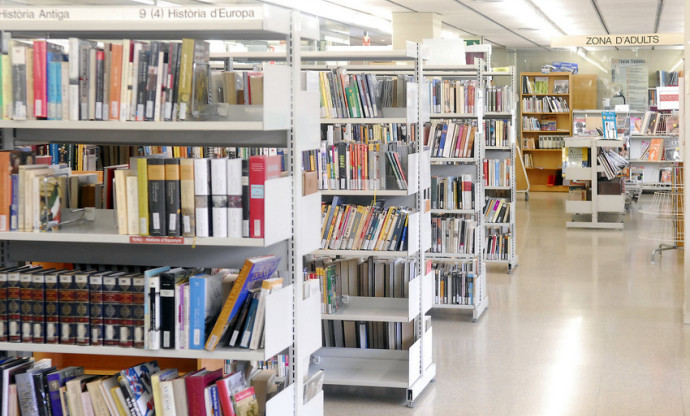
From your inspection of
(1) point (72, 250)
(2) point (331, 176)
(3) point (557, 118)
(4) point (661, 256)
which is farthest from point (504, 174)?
(3) point (557, 118)

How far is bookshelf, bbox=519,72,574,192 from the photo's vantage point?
18000 millimetres

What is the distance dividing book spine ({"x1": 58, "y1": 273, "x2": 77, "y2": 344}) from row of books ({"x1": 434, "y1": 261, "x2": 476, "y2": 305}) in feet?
13.3

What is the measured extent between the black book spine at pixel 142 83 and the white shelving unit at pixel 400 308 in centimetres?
204

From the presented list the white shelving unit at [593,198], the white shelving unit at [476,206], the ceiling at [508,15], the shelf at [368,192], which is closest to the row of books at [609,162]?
the white shelving unit at [593,198]

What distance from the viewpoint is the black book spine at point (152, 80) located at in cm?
290

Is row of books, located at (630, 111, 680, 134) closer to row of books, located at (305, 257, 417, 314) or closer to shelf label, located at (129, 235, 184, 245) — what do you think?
row of books, located at (305, 257, 417, 314)

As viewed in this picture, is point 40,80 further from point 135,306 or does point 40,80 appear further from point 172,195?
point 135,306

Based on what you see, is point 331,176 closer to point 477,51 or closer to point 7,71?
point 7,71

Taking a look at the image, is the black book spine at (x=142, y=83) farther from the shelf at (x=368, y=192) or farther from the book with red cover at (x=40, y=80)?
the shelf at (x=368, y=192)

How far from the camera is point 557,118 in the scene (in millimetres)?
18109

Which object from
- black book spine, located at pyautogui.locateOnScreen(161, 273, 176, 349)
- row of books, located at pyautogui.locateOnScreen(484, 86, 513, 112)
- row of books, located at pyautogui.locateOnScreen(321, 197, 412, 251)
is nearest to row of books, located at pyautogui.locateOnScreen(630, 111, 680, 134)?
row of books, located at pyautogui.locateOnScreen(484, 86, 513, 112)

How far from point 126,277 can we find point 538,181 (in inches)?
636

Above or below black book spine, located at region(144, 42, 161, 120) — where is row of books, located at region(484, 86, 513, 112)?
above

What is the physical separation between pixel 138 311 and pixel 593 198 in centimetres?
984
